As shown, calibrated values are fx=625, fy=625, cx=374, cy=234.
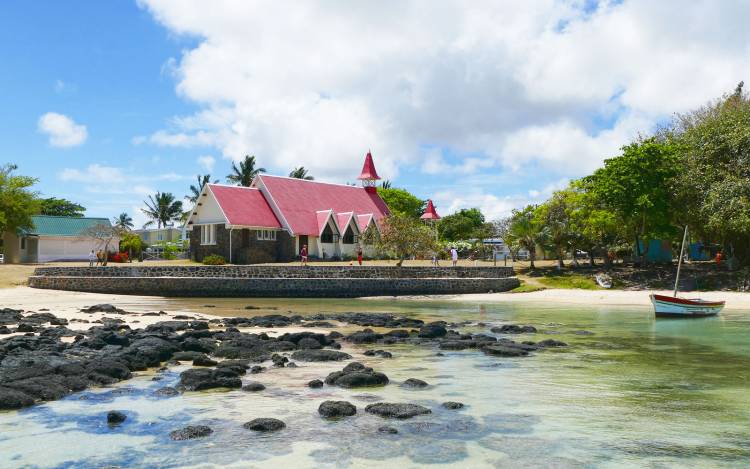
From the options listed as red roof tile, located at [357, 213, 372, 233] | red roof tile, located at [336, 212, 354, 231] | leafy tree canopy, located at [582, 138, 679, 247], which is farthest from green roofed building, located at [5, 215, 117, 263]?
leafy tree canopy, located at [582, 138, 679, 247]

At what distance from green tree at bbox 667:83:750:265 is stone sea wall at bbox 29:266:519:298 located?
462 inches

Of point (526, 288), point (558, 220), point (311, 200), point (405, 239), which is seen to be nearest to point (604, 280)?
point (526, 288)

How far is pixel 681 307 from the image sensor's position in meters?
24.4

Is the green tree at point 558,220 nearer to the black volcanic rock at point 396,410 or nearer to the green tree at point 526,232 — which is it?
the green tree at point 526,232

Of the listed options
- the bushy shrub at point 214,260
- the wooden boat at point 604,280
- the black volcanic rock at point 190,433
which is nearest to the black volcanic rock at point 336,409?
the black volcanic rock at point 190,433

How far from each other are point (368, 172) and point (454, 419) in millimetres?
50495

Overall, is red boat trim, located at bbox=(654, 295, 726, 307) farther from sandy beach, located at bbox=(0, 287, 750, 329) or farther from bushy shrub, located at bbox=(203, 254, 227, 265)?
bushy shrub, located at bbox=(203, 254, 227, 265)

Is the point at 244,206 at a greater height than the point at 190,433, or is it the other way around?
the point at 244,206

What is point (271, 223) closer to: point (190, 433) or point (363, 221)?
point (363, 221)

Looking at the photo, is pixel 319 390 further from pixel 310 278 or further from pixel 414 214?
pixel 414 214

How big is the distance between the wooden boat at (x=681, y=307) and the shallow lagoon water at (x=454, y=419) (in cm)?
853

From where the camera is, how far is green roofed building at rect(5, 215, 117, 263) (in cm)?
4869

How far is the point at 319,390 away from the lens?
11.3 m

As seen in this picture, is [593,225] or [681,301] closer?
[681,301]
